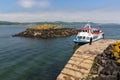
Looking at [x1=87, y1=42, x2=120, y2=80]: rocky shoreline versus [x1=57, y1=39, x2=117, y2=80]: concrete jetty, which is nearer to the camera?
[x1=87, y1=42, x2=120, y2=80]: rocky shoreline

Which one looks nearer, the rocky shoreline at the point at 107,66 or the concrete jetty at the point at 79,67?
the rocky shoreline at the point at 107,66

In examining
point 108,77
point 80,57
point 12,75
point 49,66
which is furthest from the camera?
point 49,66

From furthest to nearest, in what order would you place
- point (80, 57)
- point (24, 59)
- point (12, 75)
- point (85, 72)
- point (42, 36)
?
point (42, 36) < point (24, 59) < point (12, 75) < point (80, 57) < point (85, 72)

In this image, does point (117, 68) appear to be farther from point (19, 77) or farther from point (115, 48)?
point (19, 77)

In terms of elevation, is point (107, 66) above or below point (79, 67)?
above

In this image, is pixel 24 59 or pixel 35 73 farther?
pixel 24 59

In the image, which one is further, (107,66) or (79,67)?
(79,67)

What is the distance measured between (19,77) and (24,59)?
39.6 ft

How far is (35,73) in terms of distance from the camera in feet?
95.6

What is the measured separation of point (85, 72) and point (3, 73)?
14.4 meters

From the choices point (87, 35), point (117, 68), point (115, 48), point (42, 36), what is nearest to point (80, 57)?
point (115, 48)

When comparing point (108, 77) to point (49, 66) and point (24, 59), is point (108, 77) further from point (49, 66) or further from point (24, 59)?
point (24, 59)

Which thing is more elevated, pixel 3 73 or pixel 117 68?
pixel 117 68

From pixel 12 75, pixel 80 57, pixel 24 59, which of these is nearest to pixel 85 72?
pixel 80 57
